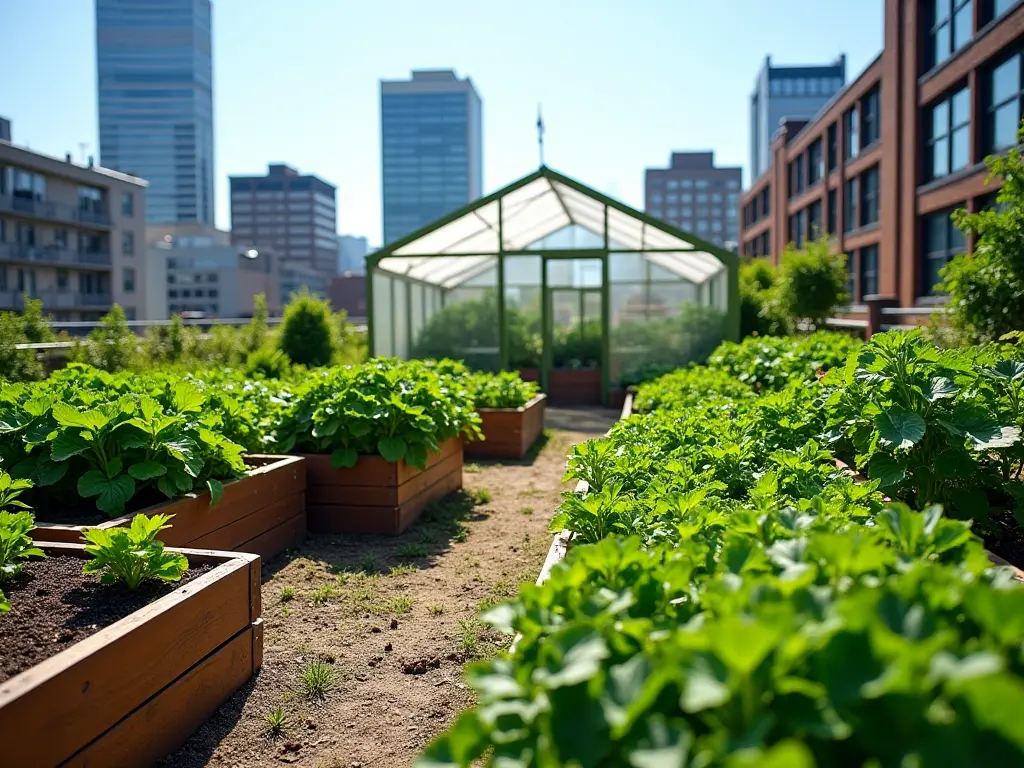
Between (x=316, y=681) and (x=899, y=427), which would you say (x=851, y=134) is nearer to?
(x=899, y=427)

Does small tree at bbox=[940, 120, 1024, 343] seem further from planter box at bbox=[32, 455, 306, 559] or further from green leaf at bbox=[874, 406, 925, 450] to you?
planter box at bbox=[32, 455, 306, 559]

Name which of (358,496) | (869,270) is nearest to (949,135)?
(869,270)

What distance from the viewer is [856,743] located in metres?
1.30

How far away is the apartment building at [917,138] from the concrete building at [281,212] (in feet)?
492

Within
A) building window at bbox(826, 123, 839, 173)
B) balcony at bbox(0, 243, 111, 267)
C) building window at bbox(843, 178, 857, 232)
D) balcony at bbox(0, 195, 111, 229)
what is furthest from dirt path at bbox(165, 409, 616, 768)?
balcony at bbox(0, 195, 111, 229)

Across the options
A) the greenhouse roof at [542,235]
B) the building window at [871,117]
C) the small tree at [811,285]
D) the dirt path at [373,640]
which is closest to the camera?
the dirt path at [373,640]

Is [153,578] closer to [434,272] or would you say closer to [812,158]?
[434,272]

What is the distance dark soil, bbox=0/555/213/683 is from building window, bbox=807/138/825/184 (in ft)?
107

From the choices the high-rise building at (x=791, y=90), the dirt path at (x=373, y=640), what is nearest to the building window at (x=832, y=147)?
the dirt path at (x=373, y=640)

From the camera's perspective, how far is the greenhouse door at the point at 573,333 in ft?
51.0

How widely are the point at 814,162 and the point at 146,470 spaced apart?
3404cm

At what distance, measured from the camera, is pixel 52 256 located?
47.2m

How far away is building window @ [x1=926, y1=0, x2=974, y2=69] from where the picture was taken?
17.7m

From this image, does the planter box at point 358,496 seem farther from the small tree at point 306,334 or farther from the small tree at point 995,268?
the small tree at point 306,334
